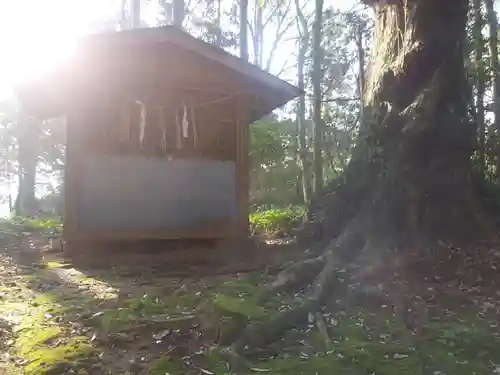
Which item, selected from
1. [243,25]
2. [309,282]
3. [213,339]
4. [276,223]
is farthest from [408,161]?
[243,25]

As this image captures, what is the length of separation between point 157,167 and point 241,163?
1.52m

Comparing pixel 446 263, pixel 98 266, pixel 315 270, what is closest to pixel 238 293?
pixel 315 270

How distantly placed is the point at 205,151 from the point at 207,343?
5771mm

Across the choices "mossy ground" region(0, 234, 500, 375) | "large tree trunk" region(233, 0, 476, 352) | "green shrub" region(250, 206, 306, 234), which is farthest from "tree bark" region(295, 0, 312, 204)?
"mossy ground" region(0, 234, 500, 375)

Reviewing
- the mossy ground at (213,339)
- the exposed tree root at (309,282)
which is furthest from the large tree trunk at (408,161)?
the mossy ground at (213,339)

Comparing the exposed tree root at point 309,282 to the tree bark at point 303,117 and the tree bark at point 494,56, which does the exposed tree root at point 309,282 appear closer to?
the tree bark at point 494,56

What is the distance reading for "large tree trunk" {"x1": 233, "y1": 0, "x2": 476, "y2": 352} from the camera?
Answer: 20.9 ft

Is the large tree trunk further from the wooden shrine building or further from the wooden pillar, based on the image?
the wooden shrine building

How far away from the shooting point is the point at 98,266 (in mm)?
8367

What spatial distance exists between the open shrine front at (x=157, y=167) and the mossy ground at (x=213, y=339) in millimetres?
3132

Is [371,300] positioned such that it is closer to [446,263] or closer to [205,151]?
[446,263]

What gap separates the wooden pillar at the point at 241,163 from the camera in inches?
385

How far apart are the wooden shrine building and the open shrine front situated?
2 centimetres

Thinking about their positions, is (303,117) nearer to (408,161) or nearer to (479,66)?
(479,66)
